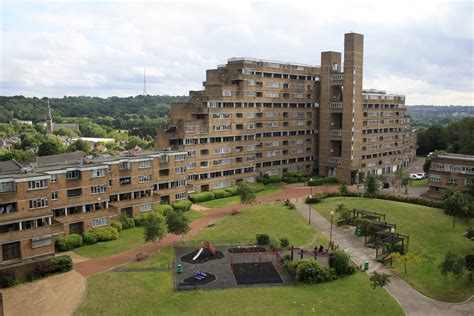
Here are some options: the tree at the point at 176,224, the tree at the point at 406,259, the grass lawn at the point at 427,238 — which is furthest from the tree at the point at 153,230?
the grass lawn at the point at 427,238

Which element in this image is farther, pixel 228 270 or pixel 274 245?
pixel 274 245

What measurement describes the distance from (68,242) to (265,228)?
2676cm

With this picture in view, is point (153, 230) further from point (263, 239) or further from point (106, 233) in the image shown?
point (263, 239)

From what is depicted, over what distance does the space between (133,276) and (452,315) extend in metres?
30.9

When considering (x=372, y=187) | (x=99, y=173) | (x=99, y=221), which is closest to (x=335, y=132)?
(x=372, y=187)

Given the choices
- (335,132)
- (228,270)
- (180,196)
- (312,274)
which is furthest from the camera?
(335,132)

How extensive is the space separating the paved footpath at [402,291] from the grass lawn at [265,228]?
323 cm

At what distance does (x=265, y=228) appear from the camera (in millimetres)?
60594

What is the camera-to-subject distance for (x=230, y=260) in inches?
1923

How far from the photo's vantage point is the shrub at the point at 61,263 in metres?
45.8

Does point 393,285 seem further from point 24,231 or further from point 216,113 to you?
point 216,113

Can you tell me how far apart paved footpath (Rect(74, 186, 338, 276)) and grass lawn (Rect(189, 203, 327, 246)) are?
8.48 feet

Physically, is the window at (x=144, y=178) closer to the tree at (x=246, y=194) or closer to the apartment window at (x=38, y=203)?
the tree at (x=246, y=194)

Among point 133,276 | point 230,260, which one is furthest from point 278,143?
point 133,276
